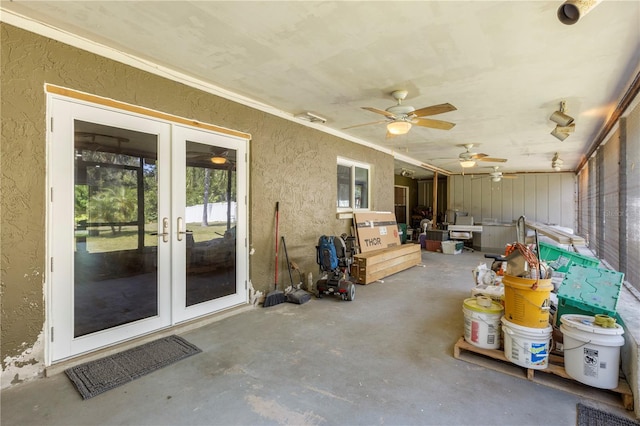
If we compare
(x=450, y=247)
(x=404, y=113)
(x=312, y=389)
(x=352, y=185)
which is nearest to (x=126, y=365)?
(x=312, y=389)

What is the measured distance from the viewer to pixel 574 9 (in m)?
1.79

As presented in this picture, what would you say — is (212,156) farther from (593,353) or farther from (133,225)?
(593,353)

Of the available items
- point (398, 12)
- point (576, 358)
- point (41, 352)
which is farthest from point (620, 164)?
point (41, 352)

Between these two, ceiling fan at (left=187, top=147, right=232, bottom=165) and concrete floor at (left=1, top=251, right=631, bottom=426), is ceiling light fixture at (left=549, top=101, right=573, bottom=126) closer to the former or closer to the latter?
concrete floor at (left=1, top=251, right=631, bottom=426)

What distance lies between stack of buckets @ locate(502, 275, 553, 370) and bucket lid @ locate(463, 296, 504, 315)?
0.21 meters

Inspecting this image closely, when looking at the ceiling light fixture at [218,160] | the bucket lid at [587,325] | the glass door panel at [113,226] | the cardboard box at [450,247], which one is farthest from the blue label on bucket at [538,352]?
the cardboard box at [450,247]

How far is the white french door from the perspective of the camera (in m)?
2.55

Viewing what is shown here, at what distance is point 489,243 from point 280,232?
7859mm

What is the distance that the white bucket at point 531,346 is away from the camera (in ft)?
7.83

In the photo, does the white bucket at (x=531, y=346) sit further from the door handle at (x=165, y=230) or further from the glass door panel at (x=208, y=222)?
the door handle at (x=165, y=230)

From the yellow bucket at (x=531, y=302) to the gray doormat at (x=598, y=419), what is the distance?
22.6 inches

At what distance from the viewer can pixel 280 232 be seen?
14.8ft

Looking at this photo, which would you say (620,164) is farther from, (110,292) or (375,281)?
(110,292)

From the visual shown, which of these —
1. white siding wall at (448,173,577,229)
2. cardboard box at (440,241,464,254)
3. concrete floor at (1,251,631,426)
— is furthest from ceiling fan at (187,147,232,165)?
white siding wall at (448,173,577,229)
